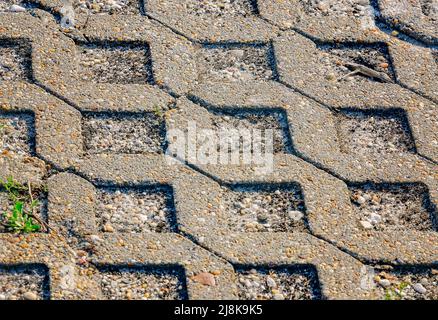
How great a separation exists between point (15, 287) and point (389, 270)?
3.73ft

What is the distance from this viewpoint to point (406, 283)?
8.59 feet

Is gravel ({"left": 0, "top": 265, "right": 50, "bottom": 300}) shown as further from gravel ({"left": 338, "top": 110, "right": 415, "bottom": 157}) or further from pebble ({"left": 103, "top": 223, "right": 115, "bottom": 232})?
gravel ({"left": 338, "top": 110, "right": 415, "bottom": 157})

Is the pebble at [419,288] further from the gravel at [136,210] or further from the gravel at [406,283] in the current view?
the gravel at [136,210]

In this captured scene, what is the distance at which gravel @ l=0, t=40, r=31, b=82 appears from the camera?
3.14m

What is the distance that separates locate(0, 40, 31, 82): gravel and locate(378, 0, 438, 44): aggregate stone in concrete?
4.82 feet

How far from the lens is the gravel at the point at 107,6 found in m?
3.46

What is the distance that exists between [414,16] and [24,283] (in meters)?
1.99

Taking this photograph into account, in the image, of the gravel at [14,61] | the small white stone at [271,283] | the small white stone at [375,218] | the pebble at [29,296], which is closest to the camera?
the pebble at [29,296]

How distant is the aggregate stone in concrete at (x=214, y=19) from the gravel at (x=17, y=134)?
0.75 meters

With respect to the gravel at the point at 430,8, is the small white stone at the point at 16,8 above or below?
below

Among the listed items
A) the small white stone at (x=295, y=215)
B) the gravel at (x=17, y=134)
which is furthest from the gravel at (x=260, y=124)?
the gravel at (x=17, y=134)

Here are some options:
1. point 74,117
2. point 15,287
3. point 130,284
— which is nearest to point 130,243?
point 130,284

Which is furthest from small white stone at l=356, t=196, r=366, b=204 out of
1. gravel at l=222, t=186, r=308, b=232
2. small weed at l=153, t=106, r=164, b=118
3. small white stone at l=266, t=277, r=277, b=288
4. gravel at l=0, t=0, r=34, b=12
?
gravel at l=0, t=0, r=34, b=12

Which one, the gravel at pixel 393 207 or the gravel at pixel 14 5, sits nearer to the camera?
the gravel at pixel 393 207
